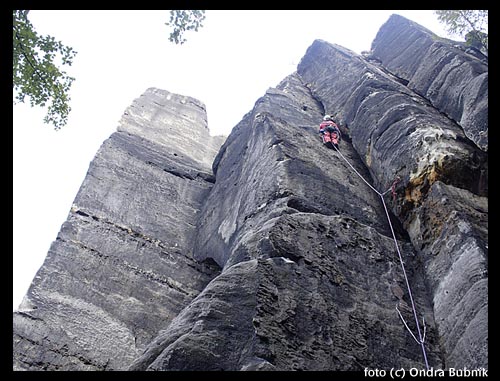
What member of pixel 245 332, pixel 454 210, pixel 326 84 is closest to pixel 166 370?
pixel 245 332

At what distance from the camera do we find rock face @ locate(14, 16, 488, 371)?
545 centimetres

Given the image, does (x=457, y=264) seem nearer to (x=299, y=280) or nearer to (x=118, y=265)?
(x=299, y=280)

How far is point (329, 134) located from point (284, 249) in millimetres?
4527

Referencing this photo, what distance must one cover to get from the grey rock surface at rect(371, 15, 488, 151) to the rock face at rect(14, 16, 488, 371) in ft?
0.26

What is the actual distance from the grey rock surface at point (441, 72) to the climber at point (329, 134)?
2068 millimetres

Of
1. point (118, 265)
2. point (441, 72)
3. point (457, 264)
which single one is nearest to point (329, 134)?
point (441, 72)

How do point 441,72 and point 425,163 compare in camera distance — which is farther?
point 441,72

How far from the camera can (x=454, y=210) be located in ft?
22.0

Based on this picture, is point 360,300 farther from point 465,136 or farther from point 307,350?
point 465,136

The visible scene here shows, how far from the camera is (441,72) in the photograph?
10953mm

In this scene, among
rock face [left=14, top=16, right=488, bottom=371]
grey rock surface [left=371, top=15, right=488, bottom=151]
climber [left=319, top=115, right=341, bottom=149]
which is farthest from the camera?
climber [left=319, top=115, right=341, bottom=149]

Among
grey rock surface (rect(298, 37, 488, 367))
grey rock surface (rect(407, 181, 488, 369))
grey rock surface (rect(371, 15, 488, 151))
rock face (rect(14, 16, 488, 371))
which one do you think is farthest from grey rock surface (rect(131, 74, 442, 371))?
grey rock surface (rect(371, 15, 488, 151))

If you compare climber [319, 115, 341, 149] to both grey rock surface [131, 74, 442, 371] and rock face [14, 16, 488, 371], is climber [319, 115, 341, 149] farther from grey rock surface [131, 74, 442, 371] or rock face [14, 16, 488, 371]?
grey rock surface [131, 74, 442, 371]
